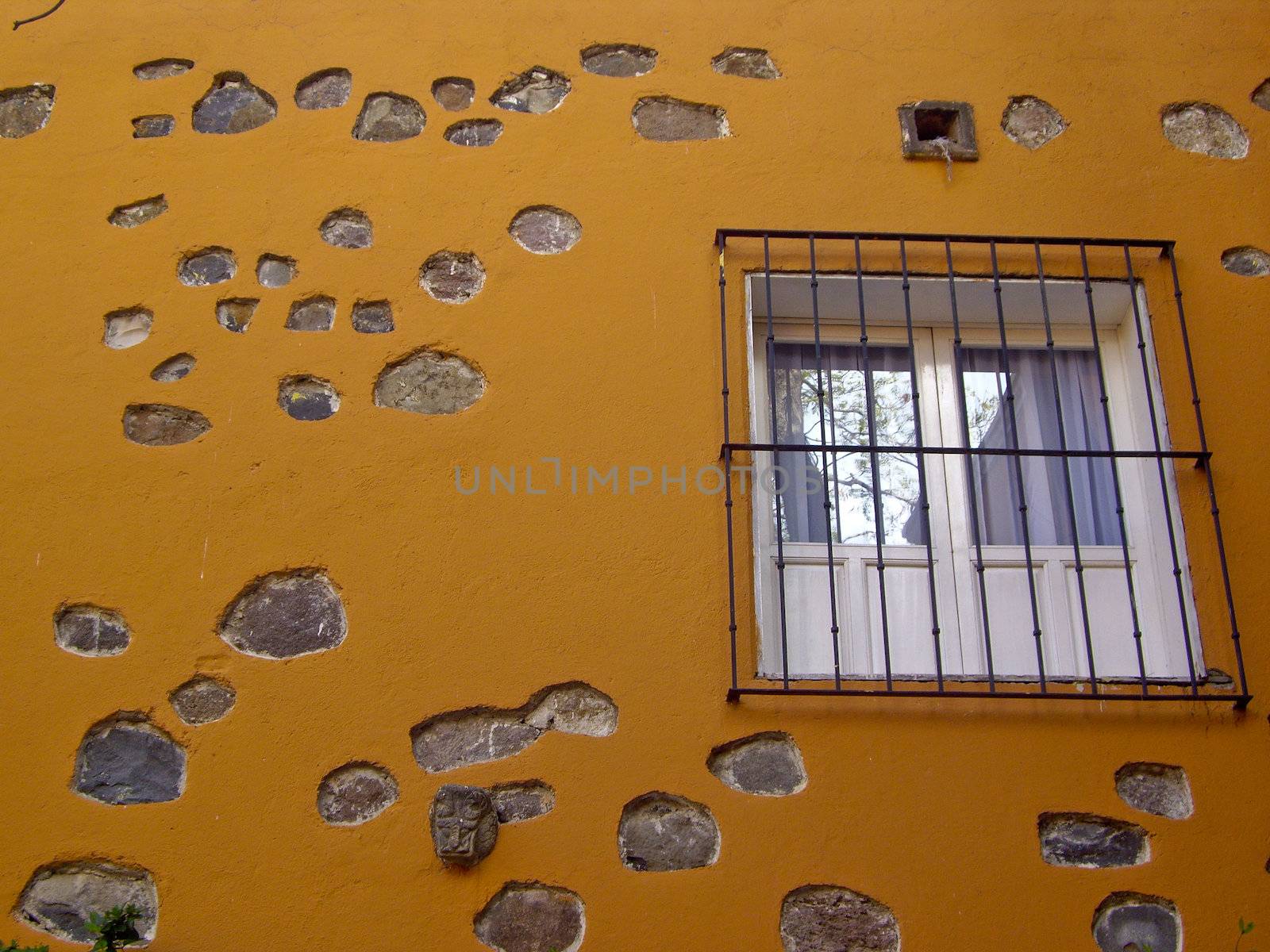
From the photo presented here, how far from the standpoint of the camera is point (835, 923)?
2.70 meters

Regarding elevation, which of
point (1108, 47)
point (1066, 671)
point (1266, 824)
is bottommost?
point (1266, 824)

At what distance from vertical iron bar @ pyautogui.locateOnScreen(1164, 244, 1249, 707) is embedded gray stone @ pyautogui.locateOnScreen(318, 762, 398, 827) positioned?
2.06m

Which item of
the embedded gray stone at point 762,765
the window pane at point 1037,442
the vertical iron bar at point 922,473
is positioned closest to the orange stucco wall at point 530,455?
the embedded gray stone at point 762,765

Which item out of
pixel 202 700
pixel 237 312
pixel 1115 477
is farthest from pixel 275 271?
pixel 1115 477

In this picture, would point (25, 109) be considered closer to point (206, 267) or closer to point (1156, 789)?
point (206, 267)

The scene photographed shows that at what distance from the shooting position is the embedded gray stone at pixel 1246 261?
3416mm

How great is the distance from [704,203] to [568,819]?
Answer: 5.67ft

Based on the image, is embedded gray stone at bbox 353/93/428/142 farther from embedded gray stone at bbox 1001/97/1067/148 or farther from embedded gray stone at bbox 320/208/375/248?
embedded gray stone at bbox 1001/97/1067/148

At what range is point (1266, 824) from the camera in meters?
2.81

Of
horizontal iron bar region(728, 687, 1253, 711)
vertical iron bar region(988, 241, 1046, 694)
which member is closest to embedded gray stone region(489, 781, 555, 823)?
horizontal iron bar region(728, 687, 1253, 711)

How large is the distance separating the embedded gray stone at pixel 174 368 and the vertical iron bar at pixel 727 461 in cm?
140

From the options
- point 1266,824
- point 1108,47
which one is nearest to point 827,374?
point 1108,47

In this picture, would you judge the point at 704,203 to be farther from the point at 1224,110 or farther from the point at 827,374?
the point at 1224,110

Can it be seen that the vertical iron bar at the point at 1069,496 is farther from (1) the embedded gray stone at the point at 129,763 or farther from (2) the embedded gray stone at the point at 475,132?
→ (1) the embedded gray stone at the point at 129,763
